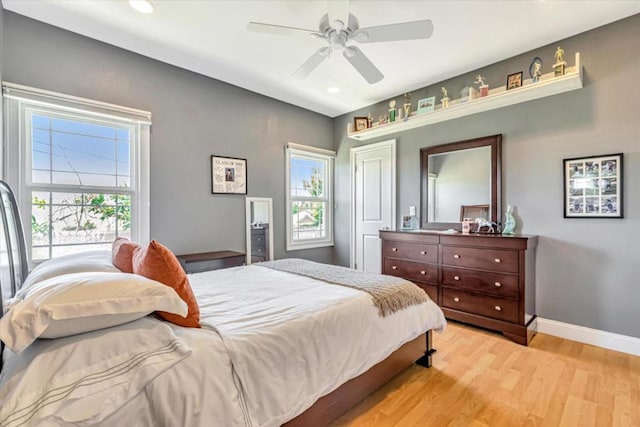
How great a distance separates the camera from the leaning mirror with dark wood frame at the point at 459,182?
320cm

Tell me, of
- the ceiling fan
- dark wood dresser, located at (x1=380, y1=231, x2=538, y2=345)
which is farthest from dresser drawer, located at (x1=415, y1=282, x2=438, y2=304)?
the ceiling fan

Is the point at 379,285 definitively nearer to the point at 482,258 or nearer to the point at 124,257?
the point at 482,258

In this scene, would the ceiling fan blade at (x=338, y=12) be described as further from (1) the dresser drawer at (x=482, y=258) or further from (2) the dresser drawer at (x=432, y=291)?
(2) the dresser drawer at (x=432, y=291)

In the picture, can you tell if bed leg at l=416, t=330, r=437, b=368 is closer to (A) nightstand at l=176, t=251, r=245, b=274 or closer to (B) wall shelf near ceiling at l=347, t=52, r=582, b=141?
(A) nightstand at l=176, t=251, r=245, b=274

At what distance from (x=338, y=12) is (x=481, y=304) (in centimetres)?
284

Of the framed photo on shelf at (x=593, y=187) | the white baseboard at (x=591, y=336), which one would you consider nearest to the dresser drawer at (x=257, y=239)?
the white baseboard at (x=591, y=336)

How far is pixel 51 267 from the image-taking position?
4.99 ft

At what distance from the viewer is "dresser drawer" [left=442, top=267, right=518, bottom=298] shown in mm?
2695

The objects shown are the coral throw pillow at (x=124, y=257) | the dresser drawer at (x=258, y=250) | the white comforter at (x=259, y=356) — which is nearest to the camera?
the white comforter at (x=259, y=356)

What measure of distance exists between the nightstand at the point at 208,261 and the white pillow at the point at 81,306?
6.56 feet

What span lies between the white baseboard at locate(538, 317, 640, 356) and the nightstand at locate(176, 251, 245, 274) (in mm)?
3265

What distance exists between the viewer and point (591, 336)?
260 cm

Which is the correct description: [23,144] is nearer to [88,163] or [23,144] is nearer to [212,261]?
[88,163]

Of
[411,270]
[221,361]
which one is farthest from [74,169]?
[411,270]
